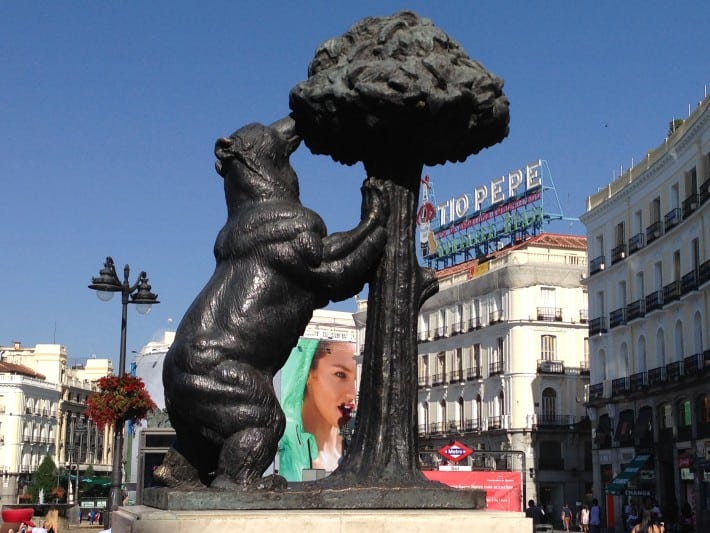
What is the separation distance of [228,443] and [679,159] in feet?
109

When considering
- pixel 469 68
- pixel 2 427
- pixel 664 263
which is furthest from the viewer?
pixel 2 427

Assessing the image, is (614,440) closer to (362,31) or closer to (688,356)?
(688,356)

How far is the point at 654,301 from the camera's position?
37812 mm

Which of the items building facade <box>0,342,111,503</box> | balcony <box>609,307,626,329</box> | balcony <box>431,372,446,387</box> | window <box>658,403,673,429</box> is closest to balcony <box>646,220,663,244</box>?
balcony <box>609,307,626,329</box>

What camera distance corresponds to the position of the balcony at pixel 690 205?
3384cm

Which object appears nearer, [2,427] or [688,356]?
[688,356]

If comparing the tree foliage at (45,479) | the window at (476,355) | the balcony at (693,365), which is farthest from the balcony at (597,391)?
the tree foliage at (45,479)

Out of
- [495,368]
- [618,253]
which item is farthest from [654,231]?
[495,368]

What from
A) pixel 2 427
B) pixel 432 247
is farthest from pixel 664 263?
pixel 2 427

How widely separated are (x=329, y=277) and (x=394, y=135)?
86 cm

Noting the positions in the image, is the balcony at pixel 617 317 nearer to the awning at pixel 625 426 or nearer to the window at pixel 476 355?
the awning at pixel 625 426

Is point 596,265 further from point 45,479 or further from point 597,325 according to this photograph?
point 45,479

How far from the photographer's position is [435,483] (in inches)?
204

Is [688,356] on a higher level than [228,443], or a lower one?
higher
